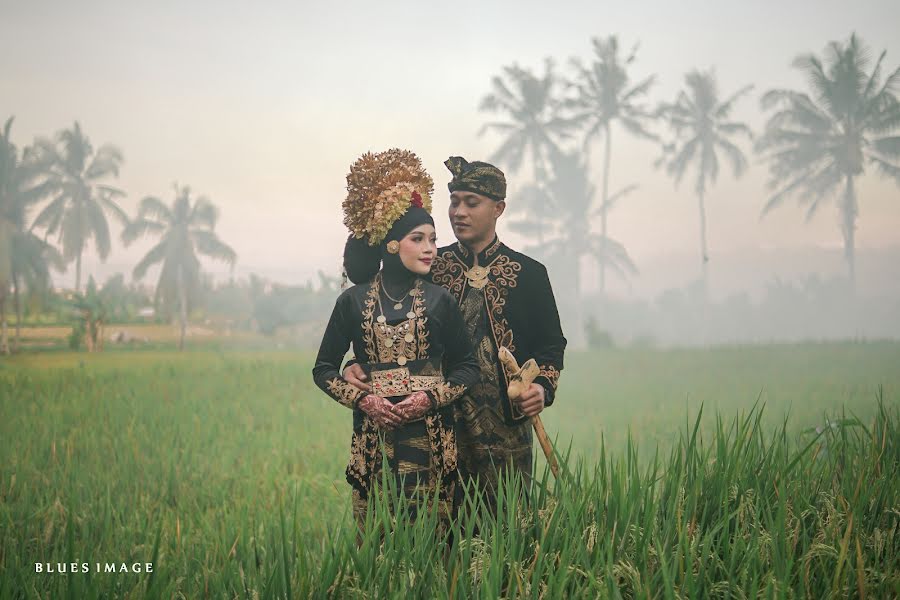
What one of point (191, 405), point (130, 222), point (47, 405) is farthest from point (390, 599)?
point (130, 222)

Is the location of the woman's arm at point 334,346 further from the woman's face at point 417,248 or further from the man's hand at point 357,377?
the woman's face at point 417,248

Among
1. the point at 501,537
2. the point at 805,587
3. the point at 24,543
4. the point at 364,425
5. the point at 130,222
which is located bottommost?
the point at 24,543

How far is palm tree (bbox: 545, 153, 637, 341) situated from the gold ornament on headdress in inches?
704

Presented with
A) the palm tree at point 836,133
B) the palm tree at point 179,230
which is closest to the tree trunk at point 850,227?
the palm tree at point 836,133

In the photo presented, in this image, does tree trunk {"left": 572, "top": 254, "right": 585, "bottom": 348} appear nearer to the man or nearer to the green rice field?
the green rice field

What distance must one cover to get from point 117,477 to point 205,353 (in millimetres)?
5288

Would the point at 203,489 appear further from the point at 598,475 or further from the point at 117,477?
the point at 598,475

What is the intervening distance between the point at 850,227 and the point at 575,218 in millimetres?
7182

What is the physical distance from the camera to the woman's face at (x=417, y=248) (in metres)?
1.99

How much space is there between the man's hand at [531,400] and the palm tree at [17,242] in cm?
676

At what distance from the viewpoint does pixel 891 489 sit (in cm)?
243

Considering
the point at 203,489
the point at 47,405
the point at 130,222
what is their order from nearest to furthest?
the point at 203,489
the point at 47,405
the point at 130,222

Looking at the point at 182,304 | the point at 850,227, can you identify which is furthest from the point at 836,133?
the point at 182,304

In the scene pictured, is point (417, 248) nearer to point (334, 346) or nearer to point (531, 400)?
point (334, 346)
